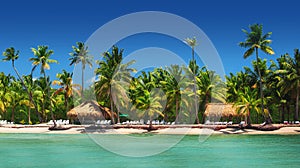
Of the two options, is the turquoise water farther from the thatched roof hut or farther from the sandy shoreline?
the thatched roof hut

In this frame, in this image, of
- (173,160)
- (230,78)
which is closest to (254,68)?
(230,78)

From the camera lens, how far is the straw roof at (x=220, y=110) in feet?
149

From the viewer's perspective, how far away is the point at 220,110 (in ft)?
152

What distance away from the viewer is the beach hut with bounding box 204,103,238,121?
149 feet

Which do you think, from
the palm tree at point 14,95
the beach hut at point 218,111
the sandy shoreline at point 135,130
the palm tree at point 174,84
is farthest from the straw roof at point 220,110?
the palm tree at point 14,95

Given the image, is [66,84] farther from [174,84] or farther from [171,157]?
[171,157]

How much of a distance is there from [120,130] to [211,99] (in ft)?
43.0

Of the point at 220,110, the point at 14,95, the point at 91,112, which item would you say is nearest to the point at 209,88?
the point at 220,110

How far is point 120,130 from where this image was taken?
42.2 meters

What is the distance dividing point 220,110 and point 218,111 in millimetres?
303

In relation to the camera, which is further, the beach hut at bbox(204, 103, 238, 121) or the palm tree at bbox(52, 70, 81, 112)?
the palm tree at bbox(52, 70, 81, 112)

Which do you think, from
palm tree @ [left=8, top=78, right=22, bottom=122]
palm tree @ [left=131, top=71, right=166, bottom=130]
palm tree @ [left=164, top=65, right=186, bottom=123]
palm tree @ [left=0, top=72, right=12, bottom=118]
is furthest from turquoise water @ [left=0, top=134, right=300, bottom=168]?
palm tree @ [left=8, top=78, right=22, bottom=122]

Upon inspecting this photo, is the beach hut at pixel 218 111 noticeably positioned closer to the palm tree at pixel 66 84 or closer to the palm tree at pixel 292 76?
the palm tree at pixel 292 76

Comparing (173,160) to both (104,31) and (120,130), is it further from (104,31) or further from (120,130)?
(120,130)
